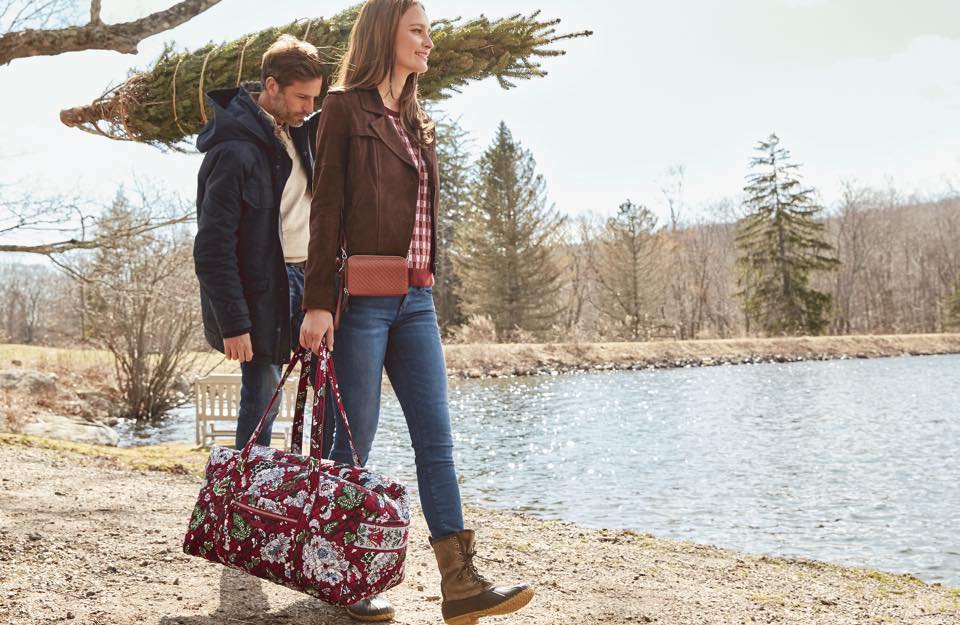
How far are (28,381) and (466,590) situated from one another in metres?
13.2

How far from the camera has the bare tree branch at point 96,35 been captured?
4246 millimetres

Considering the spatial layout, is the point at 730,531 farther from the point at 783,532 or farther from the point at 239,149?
the point at 239,149

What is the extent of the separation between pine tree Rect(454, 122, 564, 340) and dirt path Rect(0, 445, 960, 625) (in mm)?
27455

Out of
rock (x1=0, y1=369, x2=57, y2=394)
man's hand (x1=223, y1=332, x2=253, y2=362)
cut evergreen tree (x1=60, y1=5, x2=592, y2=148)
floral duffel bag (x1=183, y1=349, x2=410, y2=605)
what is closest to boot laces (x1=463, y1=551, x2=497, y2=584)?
floral duffel bag (x1=183, y1=349, x2=410, y2=605)

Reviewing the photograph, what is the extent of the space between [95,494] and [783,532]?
467cm

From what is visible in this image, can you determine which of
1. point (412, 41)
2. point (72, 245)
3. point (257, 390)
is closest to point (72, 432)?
point (72, 245)

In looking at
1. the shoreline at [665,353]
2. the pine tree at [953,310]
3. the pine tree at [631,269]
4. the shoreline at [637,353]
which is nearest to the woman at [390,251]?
the shoreline at [637,353]

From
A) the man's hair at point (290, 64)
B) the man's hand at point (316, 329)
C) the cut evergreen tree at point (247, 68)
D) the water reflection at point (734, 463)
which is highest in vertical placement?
the cut evergreen tree at point (247, 68)

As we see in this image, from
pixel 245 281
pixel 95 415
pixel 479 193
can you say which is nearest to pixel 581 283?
pixel 479 193

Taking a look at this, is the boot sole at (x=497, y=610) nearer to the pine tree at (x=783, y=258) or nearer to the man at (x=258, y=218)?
the man at (x=258, y=218)

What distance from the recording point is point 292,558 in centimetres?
206

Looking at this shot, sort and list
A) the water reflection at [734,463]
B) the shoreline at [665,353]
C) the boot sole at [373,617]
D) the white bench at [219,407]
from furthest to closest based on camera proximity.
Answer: the shoreline at [665,353] → the white bench at [219,407] → the water reflection at [734,463] → the boot sole at [373,617]

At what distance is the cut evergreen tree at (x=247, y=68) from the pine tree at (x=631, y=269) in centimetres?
3146

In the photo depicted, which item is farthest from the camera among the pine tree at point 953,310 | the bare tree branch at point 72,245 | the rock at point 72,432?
the pine tree at point 953,310
